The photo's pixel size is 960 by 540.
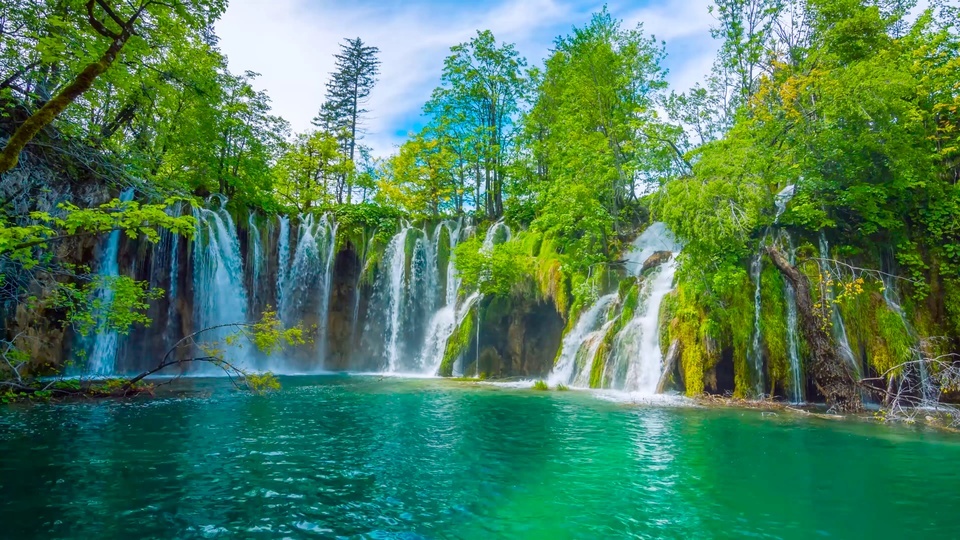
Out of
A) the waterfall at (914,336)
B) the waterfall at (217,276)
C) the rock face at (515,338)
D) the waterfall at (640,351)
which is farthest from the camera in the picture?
the waterfall at (217,276)

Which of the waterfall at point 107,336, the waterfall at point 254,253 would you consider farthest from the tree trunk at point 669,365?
the waterfall at point 107,336

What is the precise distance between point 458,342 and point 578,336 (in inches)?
221

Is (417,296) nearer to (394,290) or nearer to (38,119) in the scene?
(394,290)

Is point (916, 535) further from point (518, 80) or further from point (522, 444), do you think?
point (518, 80)

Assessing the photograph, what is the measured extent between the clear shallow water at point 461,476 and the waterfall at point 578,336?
6.65m

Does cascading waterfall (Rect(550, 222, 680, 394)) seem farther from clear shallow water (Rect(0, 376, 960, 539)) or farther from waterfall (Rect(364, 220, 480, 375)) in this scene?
waterfall (Rect(364, 220, 480, 375))

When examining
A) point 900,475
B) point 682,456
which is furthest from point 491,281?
point 900,475

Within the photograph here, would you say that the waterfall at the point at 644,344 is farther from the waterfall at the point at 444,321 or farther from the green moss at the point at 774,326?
the waterfall at the point at 444,321

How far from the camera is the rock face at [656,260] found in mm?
18234

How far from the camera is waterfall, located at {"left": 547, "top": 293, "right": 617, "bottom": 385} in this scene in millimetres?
17609

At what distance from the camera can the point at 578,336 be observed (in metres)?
18.2

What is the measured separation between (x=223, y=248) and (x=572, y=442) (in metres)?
19.9

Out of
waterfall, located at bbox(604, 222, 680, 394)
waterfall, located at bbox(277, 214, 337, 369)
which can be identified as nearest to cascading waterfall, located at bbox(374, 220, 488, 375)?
waterfall, located at bbox(277, 214, 337, 369)

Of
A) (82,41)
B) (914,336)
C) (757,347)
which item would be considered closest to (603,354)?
(757,347)
